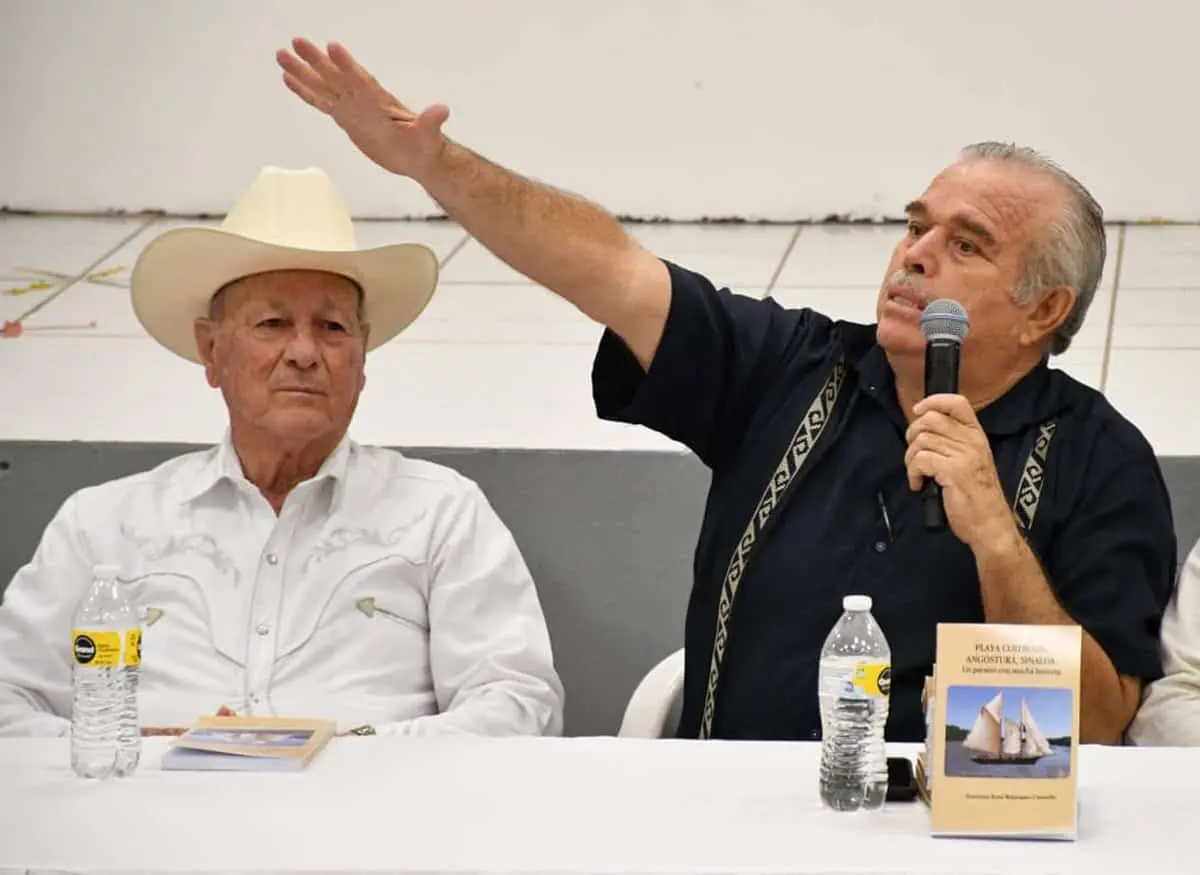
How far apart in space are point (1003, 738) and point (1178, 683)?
0.78m

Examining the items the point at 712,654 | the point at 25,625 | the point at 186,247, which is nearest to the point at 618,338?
the point at 712,654

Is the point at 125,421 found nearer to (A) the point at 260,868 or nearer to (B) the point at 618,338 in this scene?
(B) the point at 618,338

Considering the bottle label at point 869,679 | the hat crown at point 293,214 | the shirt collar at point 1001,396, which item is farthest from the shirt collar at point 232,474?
the bottle label at point 869,679

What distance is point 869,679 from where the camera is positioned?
1.99m

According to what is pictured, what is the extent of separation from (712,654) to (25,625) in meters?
1.03

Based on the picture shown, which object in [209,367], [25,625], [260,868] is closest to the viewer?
[260,868]

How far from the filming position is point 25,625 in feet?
9.37

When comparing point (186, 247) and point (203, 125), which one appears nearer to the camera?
point (186, 247)

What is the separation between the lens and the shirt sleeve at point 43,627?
2824 mm

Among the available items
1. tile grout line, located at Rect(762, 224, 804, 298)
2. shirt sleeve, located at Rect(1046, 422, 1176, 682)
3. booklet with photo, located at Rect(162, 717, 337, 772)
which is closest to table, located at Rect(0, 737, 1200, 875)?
booklet with photo, located at Rect(162, 717, 337, 772)

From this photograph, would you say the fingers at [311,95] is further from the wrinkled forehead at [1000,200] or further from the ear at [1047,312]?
the ear at [1047,312]

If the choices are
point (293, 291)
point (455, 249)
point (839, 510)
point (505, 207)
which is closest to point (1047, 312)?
point (839, 510)

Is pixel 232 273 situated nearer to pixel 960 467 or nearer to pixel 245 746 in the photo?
pixel 245 746

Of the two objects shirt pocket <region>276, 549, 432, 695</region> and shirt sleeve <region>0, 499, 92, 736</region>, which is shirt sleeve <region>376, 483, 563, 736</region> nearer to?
shirt pocket <region>276, 549, 432, 695</region>
